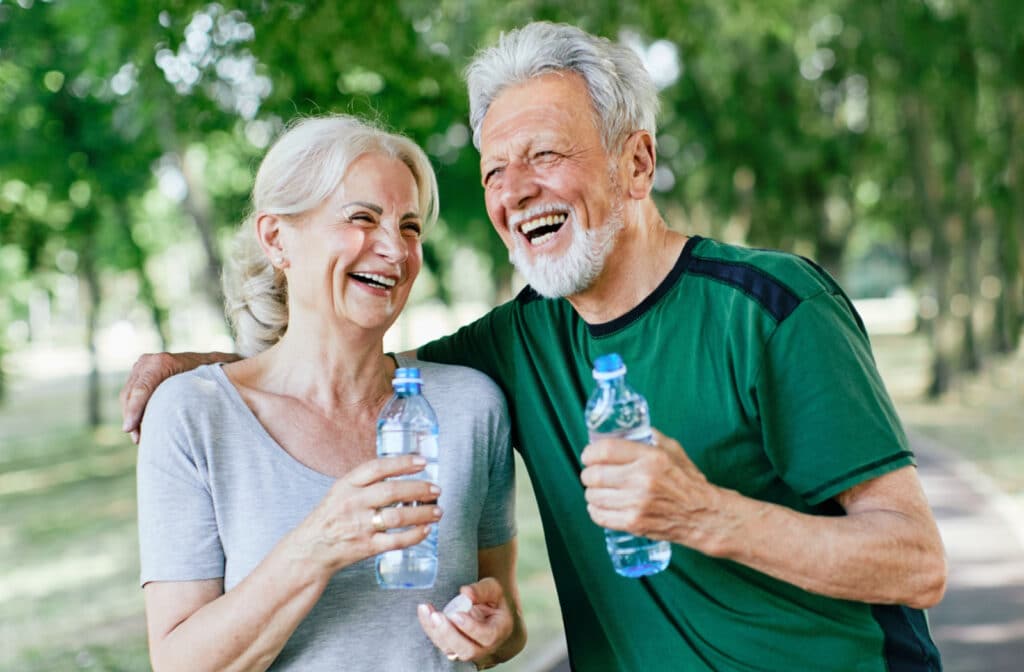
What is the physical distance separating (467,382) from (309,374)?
18.6 inches

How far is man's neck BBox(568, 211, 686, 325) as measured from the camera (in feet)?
10.1

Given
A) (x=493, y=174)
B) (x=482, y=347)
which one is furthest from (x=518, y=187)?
(x=482, y=347)

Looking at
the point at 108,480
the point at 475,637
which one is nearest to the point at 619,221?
the point at 475,637

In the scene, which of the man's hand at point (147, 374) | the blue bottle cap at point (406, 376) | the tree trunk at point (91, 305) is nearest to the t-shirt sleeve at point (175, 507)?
the man's hand at point (147, 374)

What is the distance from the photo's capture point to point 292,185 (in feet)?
9.75

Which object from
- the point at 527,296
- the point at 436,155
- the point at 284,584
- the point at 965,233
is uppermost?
the point at 436,155

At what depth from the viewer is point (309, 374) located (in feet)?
10.1

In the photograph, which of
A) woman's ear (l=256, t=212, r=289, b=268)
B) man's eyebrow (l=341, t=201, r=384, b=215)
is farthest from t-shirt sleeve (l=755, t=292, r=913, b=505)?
woman's ear (l=256, t=212, r=289, b=268)

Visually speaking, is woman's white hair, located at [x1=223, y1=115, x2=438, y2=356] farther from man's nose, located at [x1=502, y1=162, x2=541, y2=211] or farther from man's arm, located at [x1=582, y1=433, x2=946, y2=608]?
man's arm, located at [x1=582, y1=433, x2=946, y2=608]

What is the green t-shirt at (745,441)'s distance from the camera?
2.69 m

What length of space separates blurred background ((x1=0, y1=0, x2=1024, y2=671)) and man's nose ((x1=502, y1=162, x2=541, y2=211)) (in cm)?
130

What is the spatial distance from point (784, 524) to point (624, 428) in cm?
44

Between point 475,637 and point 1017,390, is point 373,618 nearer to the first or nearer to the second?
point 475,637

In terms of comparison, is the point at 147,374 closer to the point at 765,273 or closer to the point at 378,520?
the point at 378,520
